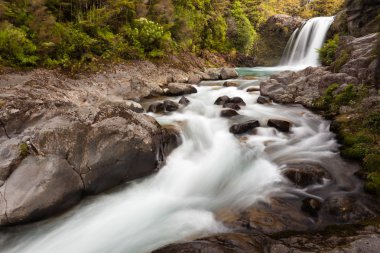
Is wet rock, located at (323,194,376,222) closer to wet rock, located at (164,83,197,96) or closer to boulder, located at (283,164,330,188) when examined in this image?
boulder, located at (283,164,330,188)

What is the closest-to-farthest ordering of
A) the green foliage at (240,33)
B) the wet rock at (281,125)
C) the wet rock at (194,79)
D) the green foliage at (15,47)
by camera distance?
1. the wet rock at (281,125)
2. the green foliage at (15,47)
3. the wet rock at (194,79)
4. the green foliage at (240,33)

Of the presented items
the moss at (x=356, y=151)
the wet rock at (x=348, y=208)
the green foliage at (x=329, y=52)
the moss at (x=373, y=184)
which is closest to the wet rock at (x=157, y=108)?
the moss at (x=356, y=151)

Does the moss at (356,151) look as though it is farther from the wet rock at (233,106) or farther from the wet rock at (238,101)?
the wet rock at (238,101)

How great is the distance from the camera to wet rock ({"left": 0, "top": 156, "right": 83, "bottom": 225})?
15.6 ft

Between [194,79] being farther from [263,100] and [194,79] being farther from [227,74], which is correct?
[263,100]

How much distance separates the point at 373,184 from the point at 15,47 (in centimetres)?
1137

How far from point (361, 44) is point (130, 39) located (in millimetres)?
10632

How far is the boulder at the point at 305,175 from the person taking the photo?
585cm

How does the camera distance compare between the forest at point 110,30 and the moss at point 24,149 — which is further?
the forest at point 110,30

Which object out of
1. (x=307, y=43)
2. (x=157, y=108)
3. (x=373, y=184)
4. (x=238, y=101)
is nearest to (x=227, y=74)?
(x=238, y=101)

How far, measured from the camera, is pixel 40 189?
493 cm

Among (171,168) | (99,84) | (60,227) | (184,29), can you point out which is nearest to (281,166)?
(171,168)

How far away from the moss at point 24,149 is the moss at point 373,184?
6.58m

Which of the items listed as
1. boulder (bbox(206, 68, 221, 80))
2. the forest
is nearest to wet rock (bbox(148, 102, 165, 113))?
the forest
